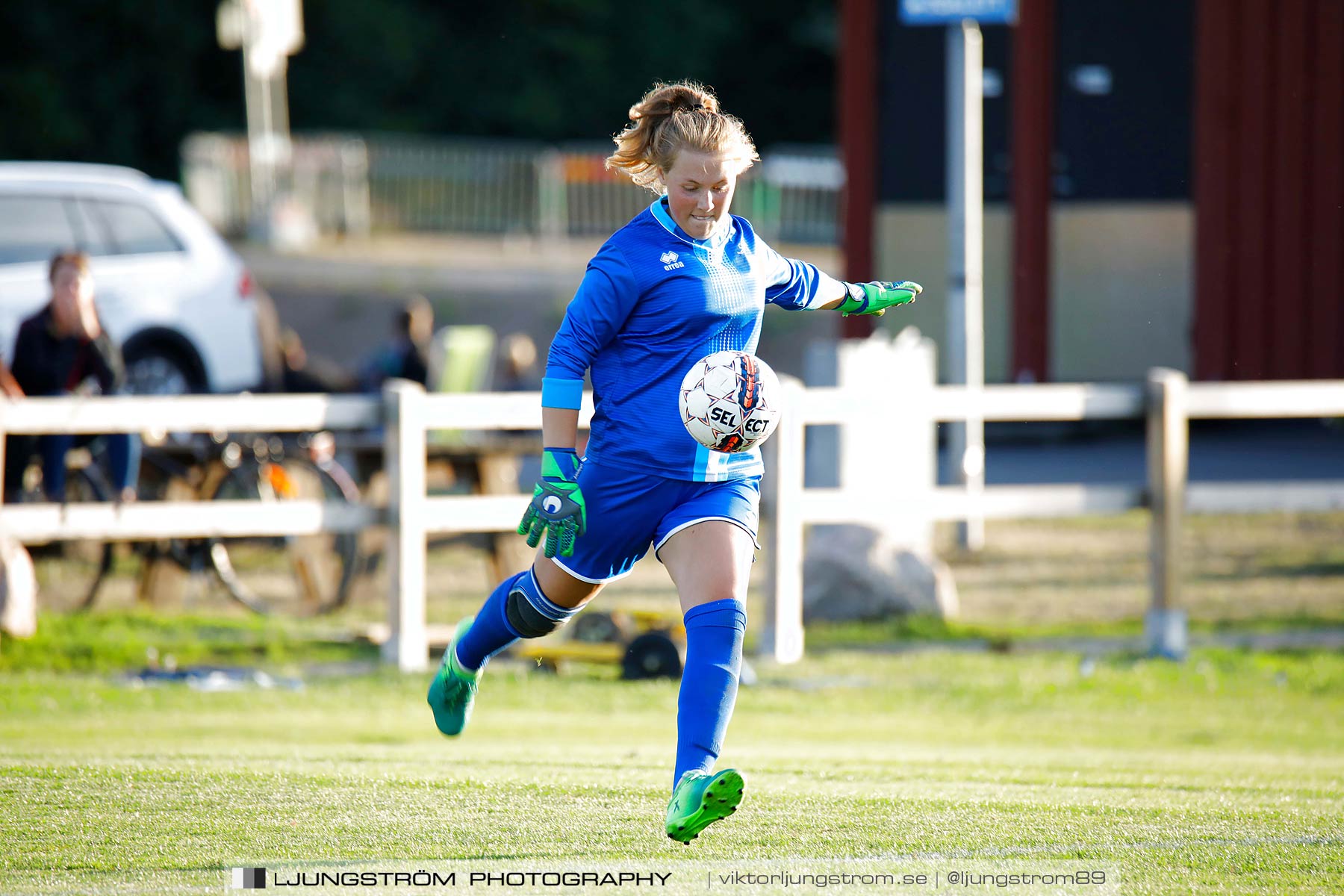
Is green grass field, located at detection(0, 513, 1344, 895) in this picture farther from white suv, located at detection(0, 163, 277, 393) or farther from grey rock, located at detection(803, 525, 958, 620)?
white suv, located at detection(0, 163, 277, 393)

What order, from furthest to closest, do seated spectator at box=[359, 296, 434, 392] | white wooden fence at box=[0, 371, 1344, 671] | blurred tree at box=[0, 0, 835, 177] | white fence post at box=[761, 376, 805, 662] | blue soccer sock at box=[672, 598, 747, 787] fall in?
blurred tree at box=[0, 0, 835, 177]
seated spectator at box=[359, 296, 434, 392]
white fence post at box=[761, 376, 805, 662]
white wooden fence at box=[0, 371, 1344, 671]
blue soccer sock at box=[672, 598, 747, 787]

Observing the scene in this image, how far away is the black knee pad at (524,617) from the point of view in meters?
4.89

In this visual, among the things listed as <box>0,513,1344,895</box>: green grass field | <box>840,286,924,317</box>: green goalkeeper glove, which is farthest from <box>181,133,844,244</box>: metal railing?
<box>840,286,924,317</box>: green goalkeeper glove

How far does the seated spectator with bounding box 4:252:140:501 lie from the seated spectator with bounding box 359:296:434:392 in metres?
4.10

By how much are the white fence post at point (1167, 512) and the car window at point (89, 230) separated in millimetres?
7795

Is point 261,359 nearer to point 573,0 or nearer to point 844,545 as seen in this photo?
point 844,545

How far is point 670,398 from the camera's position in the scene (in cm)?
450


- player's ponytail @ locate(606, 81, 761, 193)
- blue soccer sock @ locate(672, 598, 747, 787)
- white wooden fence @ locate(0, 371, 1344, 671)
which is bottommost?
blue soccer sock @ locate(672, 598, 747, 787)

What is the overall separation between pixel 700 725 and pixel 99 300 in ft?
30.2

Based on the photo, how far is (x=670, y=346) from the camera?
450 cm

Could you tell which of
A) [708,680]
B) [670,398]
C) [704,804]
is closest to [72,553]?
[670,398]

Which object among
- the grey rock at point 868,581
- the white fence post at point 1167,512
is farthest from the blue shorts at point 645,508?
the grey rock at point 868,581

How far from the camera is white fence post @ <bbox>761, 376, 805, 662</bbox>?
8562 millimetres

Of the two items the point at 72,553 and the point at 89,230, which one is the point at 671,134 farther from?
the point at 89,230
